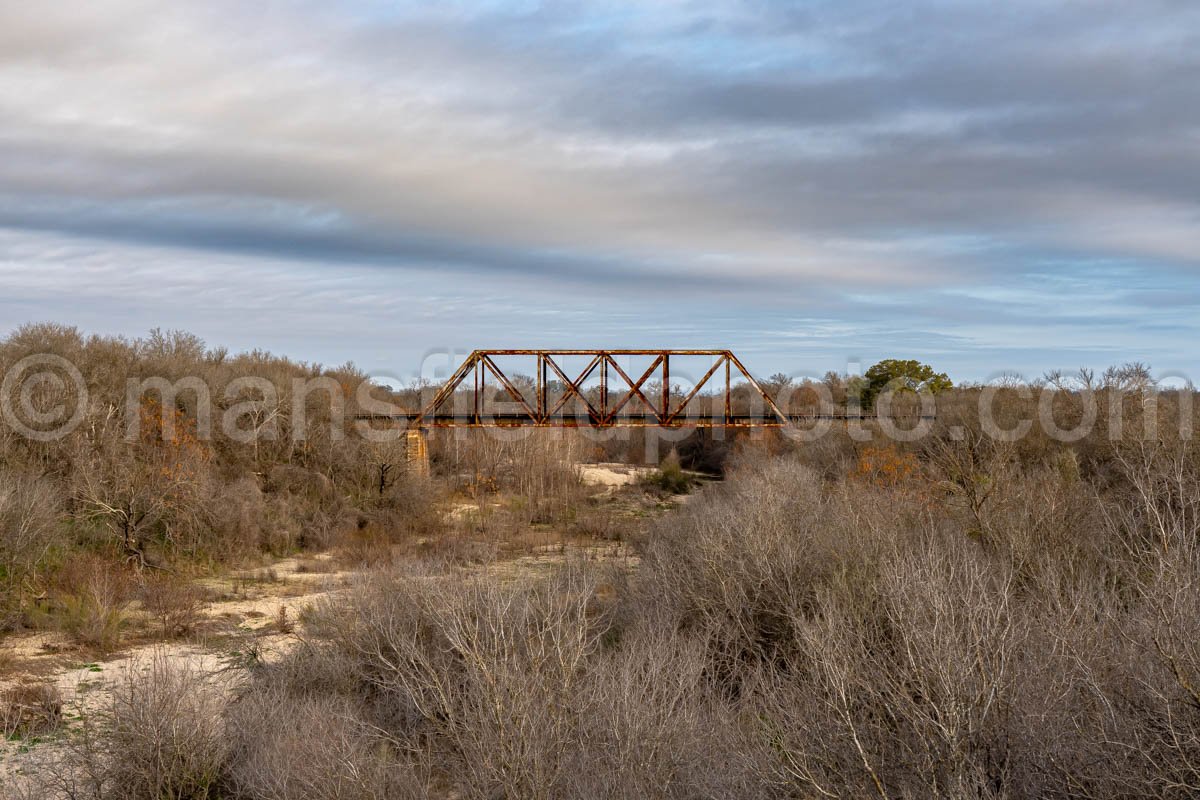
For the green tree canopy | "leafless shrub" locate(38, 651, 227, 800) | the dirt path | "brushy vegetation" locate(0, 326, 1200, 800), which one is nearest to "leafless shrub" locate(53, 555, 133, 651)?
"brushy vegetation" locate(0, 326, 1200, 800)

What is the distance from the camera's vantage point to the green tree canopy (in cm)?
5419

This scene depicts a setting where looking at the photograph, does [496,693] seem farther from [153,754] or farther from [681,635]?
[681,635]

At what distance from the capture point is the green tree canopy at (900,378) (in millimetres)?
54188

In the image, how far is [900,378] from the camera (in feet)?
179

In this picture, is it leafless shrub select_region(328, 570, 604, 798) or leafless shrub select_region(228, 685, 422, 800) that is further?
leafless shrub select_region(228, 685, 422, 800)

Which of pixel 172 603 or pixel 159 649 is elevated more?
pixel 172 603

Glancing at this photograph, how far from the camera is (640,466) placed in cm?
5997

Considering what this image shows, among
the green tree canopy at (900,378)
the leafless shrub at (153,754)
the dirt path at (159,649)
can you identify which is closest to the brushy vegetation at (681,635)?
the leafless shrub at (153,754)

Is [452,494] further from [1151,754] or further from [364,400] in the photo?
[1151,754]

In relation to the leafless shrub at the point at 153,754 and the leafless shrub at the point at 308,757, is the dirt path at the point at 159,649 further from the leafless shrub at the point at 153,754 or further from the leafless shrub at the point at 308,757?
the leafless shrub at the point at 308,757

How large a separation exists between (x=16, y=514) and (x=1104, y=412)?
30.0 metres

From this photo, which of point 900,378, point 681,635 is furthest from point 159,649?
point 900,378

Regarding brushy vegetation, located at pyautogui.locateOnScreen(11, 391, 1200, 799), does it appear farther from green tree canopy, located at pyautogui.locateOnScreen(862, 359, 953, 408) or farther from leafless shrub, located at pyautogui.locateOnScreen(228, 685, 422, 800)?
green tree canopy, located at pyautogui.locateOnScreen(862, 359, 953, 408)

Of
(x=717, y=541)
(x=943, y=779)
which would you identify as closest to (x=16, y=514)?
(x=717, y=541)
